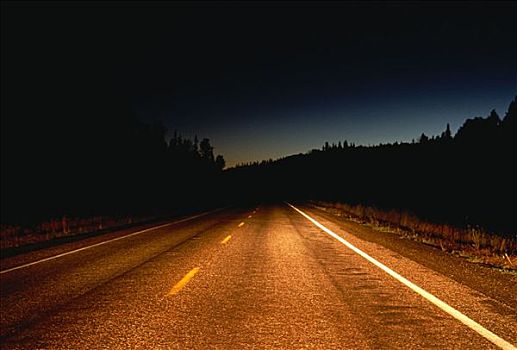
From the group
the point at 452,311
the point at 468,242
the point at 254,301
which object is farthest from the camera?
the point at 468,242

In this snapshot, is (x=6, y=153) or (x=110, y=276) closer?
(x=110, y=276)

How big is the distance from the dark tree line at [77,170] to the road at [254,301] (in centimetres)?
1819

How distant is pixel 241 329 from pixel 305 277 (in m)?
3.00

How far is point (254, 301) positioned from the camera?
18.9 ft

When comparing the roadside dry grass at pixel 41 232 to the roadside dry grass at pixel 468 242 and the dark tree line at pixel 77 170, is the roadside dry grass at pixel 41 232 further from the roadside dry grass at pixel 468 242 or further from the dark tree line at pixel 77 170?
the roadside dry grass at pixel 468 242

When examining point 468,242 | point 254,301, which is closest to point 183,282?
point 254,301

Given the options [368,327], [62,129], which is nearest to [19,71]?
[62,129]

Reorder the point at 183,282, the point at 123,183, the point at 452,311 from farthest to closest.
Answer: the point at 123,183 → the point at 183,282 → the point at 452,311

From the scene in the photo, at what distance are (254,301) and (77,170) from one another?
42207mm

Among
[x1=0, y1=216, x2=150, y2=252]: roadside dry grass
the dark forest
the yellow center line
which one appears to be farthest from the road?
the dark forest

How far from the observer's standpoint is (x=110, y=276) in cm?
775

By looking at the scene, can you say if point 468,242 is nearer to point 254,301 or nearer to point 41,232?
point 254,301

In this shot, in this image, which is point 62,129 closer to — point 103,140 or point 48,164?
point 48,164

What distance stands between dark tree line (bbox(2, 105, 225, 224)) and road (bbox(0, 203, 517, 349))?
59.7 ft
